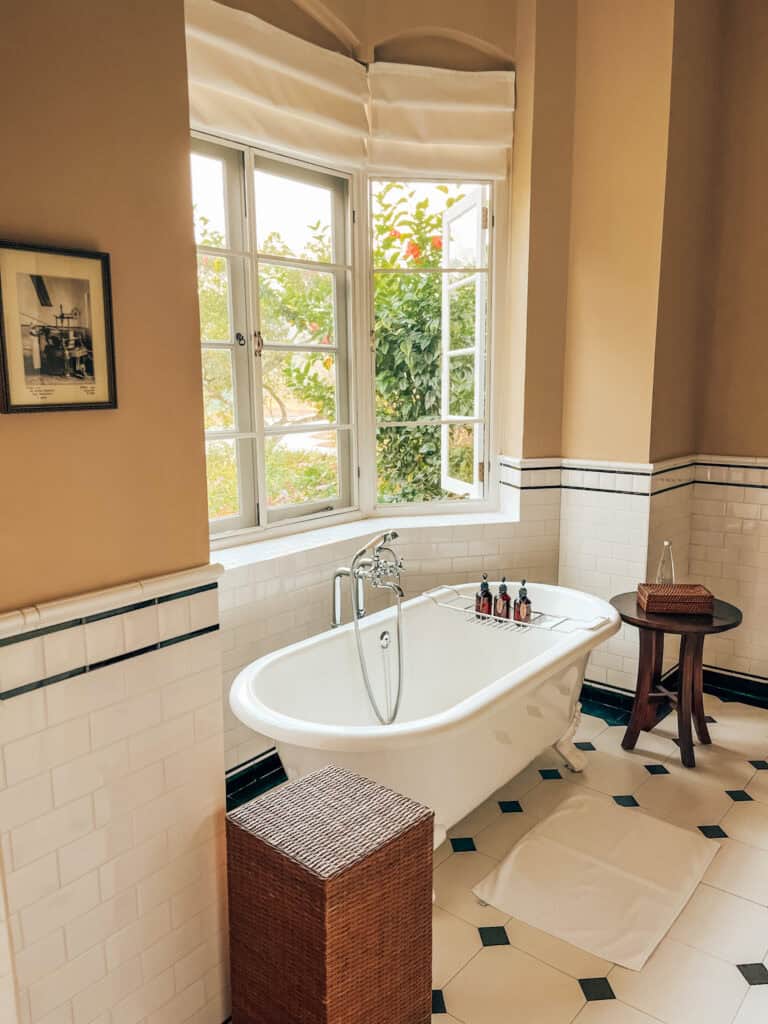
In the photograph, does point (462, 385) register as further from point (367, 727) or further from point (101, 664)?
point (101, 664)

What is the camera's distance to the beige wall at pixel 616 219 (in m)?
3.69

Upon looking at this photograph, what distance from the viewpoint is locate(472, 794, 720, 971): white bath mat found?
2.54 m

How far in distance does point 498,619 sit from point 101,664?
2114 millimetres

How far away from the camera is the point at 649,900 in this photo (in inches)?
106

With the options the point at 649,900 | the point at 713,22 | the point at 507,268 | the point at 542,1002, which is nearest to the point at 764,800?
the point at 649,900

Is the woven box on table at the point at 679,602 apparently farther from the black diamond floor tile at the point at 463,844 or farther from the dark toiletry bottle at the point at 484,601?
the black diamond floor tile at the point at 463,844

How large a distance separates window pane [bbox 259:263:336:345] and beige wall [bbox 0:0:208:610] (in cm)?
159

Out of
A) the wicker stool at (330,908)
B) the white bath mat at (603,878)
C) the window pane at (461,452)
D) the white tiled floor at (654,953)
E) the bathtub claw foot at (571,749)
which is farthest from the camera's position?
the window pane at (461,452)

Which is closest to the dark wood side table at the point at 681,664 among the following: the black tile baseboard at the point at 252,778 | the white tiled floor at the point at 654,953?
the white tiled floor at the point at 654,953

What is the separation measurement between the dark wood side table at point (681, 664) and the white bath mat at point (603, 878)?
0.54m

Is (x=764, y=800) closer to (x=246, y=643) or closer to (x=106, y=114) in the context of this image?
(x=246, y=643)

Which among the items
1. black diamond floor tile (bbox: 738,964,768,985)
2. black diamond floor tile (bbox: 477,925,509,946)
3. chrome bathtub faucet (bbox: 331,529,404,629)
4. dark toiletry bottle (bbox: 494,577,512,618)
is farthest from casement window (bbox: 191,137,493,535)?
black diamond floor tile (bbox: 738,964,768,985)

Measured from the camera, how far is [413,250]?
4.00 metres

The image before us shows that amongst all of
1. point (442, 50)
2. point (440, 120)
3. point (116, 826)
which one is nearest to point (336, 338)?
point (440, 120)
